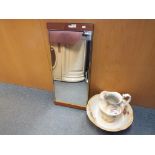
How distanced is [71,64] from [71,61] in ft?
0.07

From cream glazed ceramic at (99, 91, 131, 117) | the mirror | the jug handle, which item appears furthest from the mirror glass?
the jug handle

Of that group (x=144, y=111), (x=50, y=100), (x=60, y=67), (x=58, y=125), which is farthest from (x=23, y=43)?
(x=144, y=111)

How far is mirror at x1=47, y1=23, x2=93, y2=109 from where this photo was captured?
3.10 feet

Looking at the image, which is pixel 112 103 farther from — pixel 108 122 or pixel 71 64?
pixel 71 64

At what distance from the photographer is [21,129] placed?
3.78 feet

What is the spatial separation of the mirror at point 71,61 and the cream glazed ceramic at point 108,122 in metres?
0.09

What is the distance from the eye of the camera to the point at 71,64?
108 centimetres

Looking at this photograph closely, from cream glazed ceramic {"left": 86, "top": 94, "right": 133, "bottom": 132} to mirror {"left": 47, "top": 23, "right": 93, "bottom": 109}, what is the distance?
9 cm

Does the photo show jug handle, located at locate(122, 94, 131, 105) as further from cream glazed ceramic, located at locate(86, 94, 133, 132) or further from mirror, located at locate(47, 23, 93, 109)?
mirror, located at locate(47, 23, 93, 109)

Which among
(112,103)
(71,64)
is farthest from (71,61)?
(112,103)

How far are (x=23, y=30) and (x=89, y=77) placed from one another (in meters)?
0.52

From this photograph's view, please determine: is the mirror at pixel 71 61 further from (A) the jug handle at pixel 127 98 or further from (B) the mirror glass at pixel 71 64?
(A) the jug handle at pixel 127 98
